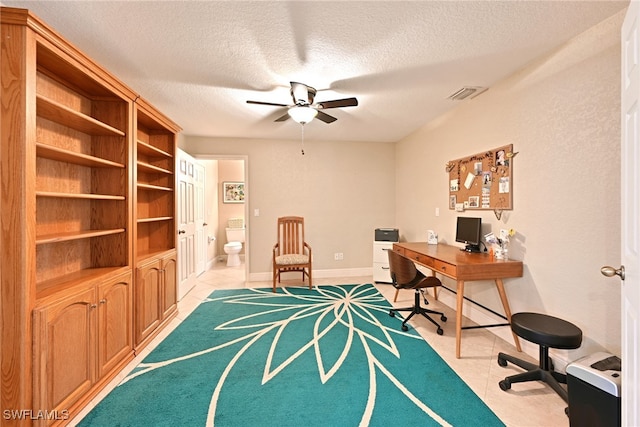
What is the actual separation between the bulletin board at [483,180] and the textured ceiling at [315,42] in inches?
28.4

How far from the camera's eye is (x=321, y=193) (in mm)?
4648

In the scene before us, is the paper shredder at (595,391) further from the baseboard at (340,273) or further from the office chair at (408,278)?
the baseboard at (340,273)

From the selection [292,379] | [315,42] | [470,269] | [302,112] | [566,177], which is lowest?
[292,379]

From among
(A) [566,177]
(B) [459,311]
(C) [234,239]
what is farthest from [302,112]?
(C) [234,239]

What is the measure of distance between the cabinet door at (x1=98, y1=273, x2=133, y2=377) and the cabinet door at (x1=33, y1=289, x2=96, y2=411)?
3.0 inches

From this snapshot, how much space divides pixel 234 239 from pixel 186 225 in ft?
6.88

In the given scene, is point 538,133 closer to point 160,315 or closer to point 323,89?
point 323,89

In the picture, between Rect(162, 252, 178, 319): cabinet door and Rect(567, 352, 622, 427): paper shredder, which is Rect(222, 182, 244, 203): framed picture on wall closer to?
Rect(162, 252, 178, 319): cabinet door

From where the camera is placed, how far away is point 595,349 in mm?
1731

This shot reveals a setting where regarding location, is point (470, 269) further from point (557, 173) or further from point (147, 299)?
point (147, 299)

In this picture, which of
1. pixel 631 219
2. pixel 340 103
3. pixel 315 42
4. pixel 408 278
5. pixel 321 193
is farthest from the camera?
pixel 321 193

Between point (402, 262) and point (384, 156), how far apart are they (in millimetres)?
2662

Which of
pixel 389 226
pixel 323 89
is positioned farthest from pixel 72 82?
pixel 389 226

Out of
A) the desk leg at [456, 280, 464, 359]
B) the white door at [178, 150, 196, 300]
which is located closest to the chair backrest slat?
the white door at [178, 150, 196, 300]
